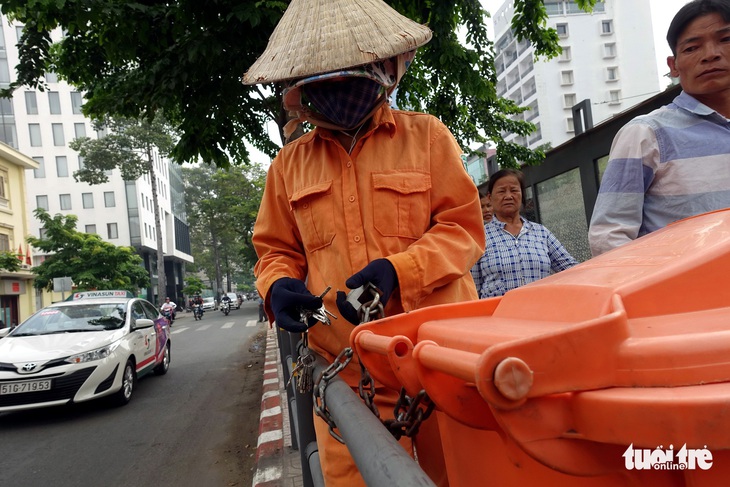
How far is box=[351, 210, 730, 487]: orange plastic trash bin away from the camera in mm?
642

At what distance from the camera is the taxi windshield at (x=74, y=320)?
23.7 ft

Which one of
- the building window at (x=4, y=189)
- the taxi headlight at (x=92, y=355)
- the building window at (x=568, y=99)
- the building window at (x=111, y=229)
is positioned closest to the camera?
the taxi headlight at (x=92, y=355)

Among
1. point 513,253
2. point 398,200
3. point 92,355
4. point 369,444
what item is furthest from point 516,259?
point 92,355

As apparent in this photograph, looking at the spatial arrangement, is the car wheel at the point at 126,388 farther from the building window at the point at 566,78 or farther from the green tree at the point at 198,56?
the building window at the point at 566,78

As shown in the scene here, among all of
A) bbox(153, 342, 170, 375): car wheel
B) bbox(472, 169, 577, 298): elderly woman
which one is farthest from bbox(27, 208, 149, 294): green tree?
bbox(472, 169, 577, 298): elderly woman

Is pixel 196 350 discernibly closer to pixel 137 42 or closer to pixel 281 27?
pixel 137 42

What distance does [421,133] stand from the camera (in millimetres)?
1809

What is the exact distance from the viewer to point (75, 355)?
6.36 meters

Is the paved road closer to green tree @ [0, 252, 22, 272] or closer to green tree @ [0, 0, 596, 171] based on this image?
green tree @ [0, 0, 596, 171]

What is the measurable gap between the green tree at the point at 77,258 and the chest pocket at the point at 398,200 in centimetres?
2614

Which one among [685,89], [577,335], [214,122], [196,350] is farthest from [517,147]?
[577,335]

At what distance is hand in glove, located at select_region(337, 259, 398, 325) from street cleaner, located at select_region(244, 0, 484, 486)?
0.06 m

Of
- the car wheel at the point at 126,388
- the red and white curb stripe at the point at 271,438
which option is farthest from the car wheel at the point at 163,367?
the red and white curb stripe at the point at 271,438

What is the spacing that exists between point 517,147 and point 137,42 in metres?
7.91
